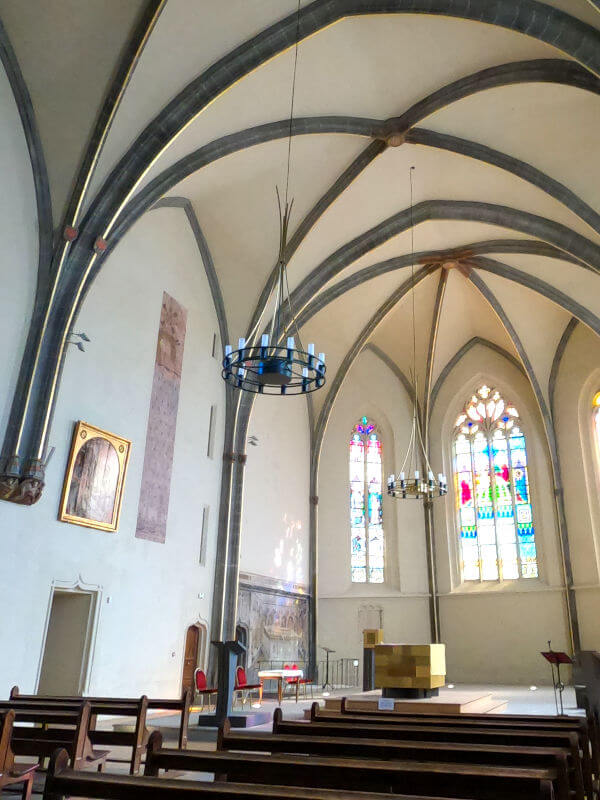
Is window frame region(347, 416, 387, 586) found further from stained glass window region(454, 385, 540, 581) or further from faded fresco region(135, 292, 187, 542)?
faded fresco region(135, 292, 187, 542)

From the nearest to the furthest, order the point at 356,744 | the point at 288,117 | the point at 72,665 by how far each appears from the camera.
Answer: the point at 356,744, the point at 72,665, the point at 288,117

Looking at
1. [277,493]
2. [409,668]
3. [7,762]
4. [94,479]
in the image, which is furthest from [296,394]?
[277,493]

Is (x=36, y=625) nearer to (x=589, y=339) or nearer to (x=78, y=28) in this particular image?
(x=78, y=28)

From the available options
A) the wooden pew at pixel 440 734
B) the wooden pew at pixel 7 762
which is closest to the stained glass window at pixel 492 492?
the wooden pew at pixel 440 734

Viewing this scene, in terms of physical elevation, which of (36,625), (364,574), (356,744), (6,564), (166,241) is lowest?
(356,744)

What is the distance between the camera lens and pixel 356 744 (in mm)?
4359

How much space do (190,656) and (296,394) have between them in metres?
7.24

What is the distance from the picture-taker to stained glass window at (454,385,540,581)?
72.9 ft

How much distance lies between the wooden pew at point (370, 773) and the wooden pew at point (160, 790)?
473mm

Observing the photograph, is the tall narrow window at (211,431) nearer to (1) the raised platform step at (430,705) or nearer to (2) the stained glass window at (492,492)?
(1) the raised platform step at (430,705)

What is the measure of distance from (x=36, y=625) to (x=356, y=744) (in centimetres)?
847

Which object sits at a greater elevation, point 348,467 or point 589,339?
point 589,339

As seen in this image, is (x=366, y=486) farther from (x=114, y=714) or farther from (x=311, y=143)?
(x=114, y=714)

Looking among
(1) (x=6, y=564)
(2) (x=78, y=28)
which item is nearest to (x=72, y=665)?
(1) (x=6, y=564)
